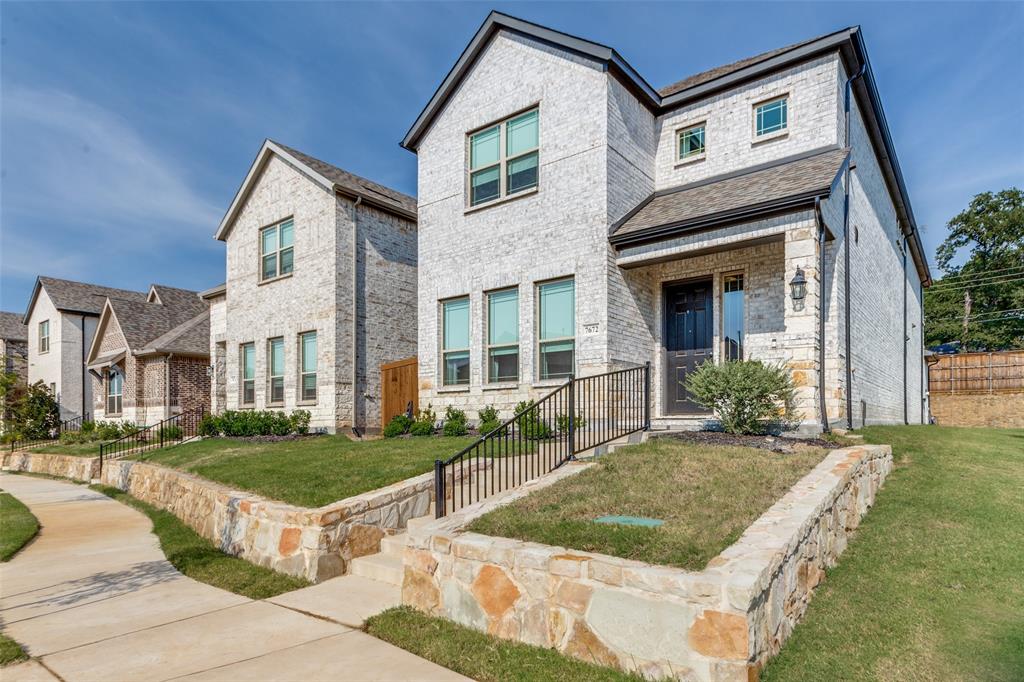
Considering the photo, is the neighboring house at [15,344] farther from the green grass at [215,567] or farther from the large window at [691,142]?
the large window at [691,142]

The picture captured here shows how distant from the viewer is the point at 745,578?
11.1ft

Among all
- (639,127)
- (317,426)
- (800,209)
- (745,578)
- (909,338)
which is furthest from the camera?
(909,338)

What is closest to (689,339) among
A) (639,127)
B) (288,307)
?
(639,127)

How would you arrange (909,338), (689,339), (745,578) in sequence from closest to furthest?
(745,578)
(689,339)
(909,338)

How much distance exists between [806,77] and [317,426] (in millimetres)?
13027

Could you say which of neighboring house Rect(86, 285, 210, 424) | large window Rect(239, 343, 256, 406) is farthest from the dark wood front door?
neighboring house Rect(86, 285, 210, 424)

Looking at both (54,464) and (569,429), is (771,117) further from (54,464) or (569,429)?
(54,464)

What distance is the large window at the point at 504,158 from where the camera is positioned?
11750mm

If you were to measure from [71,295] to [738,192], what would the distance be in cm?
3109

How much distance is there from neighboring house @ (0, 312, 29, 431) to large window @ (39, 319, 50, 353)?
4.01 feet

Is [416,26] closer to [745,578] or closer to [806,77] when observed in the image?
[806,77]

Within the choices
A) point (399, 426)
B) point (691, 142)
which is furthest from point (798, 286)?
point (399, 426)

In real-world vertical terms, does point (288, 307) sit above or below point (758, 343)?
above

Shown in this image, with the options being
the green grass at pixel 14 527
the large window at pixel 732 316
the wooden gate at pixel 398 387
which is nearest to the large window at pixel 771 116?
the large window at pixel 732 316
